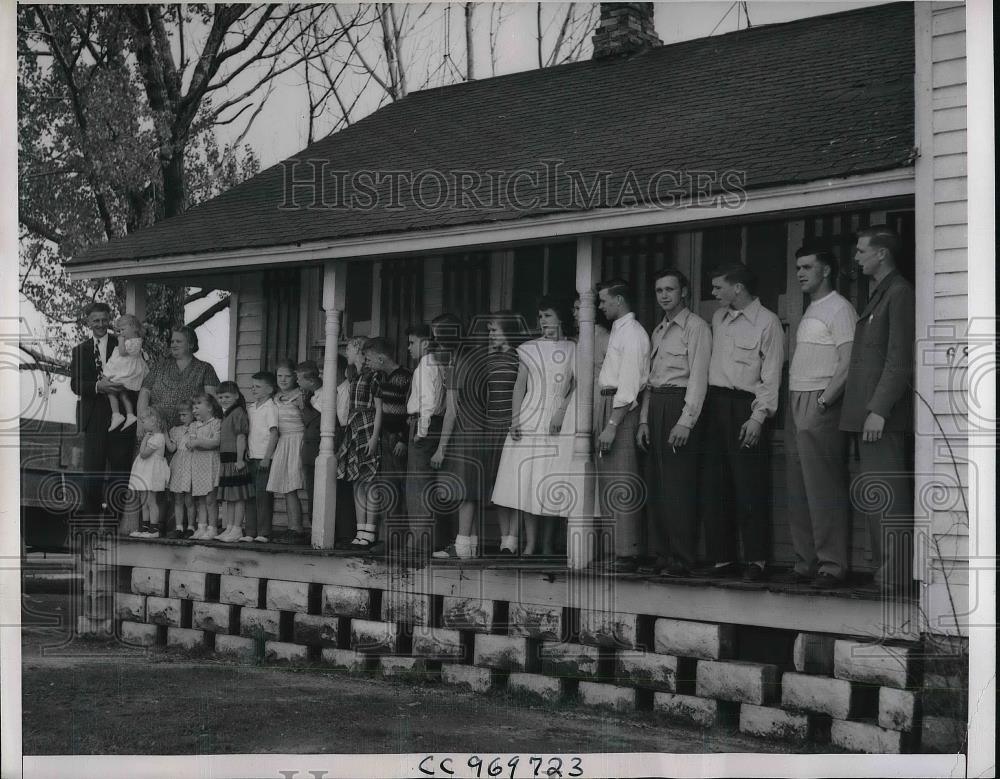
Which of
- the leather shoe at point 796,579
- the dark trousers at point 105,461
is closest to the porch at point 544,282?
the leather shoe at point 796,579

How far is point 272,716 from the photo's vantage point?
8.07 meters

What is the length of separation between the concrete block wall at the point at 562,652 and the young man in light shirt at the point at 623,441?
477 millimetres

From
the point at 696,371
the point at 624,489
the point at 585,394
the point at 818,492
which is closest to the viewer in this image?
the point at 818,492

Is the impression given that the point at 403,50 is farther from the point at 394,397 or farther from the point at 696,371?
the point at 696,371

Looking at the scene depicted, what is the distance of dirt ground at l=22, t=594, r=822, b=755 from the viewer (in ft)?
24.7

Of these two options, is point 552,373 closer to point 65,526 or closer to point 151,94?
point 65,526

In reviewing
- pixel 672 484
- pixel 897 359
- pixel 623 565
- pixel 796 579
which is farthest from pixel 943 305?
pixel 623 565

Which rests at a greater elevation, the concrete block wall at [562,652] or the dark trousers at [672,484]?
the dark trousers at [672,484]

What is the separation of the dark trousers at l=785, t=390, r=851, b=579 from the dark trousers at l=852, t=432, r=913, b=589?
14 cm

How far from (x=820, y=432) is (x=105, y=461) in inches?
208

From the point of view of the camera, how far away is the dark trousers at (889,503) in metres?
6.84

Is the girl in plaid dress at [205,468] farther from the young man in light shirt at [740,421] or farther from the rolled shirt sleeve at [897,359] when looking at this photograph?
the rolled shirt sleeve at [897,359]

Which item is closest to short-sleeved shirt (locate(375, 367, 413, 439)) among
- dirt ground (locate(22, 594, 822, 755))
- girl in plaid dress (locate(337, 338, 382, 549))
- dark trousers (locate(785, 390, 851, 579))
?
girl in plaid dress (locate(337, 338, 382, 549))

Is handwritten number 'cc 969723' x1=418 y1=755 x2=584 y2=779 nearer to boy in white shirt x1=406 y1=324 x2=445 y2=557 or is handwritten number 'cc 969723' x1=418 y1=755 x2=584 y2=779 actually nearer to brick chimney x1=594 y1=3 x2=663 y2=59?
boy in white shirt x1=406 y1=324 x2=445 y2=557
